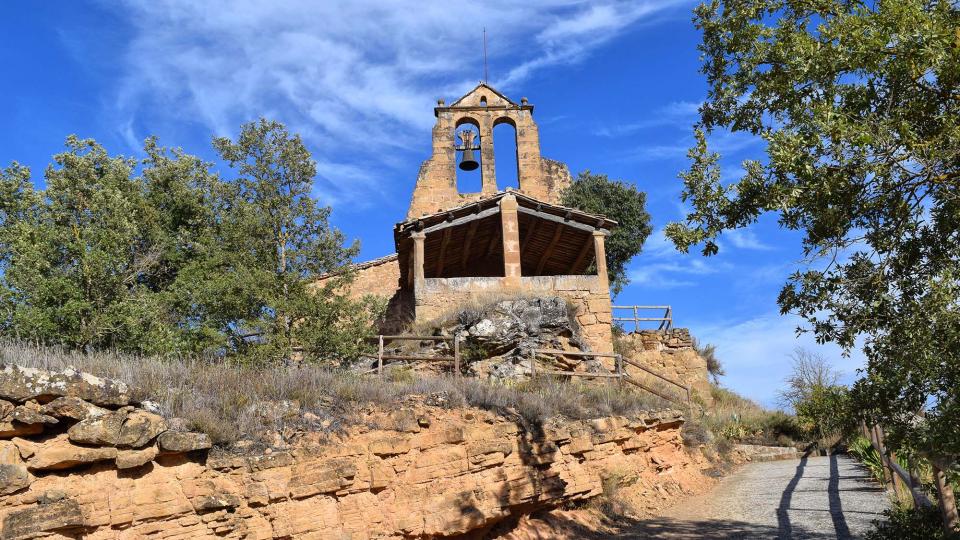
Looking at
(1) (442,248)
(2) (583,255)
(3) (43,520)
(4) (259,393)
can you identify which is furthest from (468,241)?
(3) (43,520)

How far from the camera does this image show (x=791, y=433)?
23.4 metres

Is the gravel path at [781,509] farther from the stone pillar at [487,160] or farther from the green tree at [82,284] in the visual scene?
the stone pillar at [487,160]

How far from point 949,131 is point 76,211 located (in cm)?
2181

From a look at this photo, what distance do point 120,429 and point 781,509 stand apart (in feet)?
36.5

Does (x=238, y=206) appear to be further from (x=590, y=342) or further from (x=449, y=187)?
(x=449, y=187)

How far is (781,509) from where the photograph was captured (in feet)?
42.1

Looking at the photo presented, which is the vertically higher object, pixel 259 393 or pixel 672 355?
pixel 672 355

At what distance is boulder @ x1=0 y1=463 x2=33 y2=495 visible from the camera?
252 inches

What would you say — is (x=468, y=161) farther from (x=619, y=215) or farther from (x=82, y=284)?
(x=82, y=284)

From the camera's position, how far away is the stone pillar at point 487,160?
28969mm

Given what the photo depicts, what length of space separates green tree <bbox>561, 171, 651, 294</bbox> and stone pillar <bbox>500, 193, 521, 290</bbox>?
8.64m

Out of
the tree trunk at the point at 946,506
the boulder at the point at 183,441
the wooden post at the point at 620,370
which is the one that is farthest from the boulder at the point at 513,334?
the tree trunk at the point at 946,506

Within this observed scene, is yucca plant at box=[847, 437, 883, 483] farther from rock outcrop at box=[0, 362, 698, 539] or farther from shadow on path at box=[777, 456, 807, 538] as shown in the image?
rock outcrop at box=[0, 362, 698, 539]

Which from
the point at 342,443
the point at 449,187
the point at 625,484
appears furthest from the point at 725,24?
the point at 449,187
